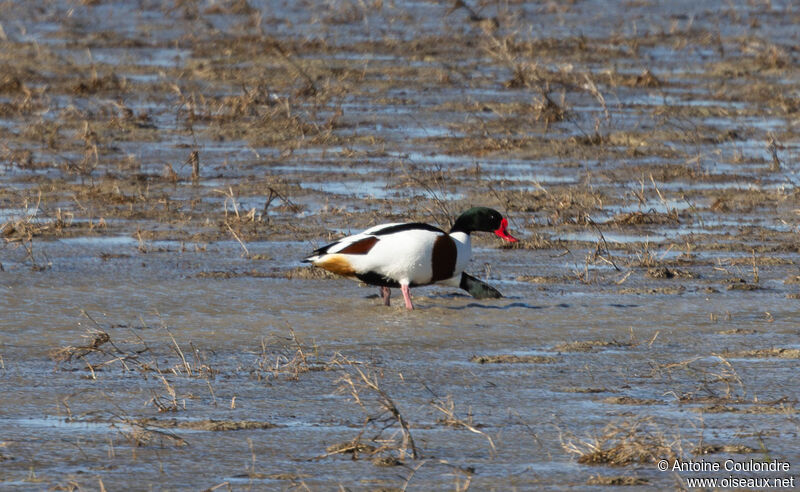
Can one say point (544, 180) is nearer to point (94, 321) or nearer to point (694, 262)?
point (694, 262)

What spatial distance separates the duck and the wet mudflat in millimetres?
186

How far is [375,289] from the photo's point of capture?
25.5ft

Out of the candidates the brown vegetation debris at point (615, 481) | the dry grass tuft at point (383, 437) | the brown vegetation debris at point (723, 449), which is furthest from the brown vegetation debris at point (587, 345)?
the brown vegetation debris at point (615, 481)

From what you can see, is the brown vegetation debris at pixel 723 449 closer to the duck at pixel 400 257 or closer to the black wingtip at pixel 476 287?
the duck at pixel 400 257

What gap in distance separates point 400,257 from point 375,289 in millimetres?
750

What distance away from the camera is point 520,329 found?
6.78m

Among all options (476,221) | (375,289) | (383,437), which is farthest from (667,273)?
(383,437)

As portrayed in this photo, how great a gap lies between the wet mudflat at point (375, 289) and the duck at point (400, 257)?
19 centimetres

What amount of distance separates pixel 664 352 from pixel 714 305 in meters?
1.14

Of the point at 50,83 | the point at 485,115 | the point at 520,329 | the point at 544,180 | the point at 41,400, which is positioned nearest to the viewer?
the point at 41,400

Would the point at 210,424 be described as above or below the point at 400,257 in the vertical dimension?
below

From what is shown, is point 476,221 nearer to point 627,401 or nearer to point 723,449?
point 627,401

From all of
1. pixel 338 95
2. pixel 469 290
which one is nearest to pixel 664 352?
pixel 469 290

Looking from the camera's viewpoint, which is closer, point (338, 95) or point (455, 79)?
point (338, 95)
